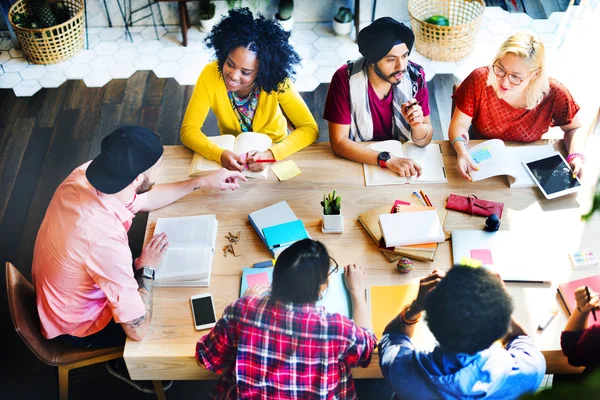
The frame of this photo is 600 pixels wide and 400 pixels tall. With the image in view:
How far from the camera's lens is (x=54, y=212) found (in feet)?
6.10

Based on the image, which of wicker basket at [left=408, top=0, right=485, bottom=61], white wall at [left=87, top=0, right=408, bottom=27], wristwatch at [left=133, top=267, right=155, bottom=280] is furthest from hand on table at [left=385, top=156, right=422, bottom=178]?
white wall at [left=87, top=0, right=408, bottom=27]

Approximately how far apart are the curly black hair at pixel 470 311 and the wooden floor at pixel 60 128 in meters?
1.96

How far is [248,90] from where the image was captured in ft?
8.34

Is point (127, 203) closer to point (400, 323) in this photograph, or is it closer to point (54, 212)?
point (54, 212)

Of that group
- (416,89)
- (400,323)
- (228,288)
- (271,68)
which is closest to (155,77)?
(271,68)

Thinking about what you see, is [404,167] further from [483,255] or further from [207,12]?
[207,12]

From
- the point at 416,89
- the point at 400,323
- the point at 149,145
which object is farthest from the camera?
the point at 416,89

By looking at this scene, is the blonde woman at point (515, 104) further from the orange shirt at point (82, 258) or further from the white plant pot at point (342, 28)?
the white plant pot at point (342, 28)

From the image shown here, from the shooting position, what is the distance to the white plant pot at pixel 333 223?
201 centimetres

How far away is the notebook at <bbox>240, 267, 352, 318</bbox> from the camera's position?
1.82m

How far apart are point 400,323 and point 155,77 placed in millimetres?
3001

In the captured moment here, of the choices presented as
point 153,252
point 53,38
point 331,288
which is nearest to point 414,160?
point 331,288

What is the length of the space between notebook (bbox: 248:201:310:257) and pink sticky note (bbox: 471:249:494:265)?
1.91 ft

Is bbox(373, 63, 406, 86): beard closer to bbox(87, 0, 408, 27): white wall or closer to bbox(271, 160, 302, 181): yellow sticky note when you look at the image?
bbox(271, 160, 302, 181): yellow sticky note
